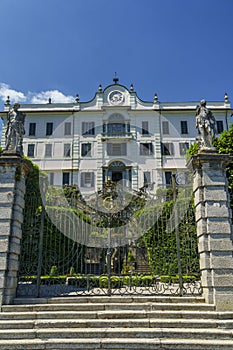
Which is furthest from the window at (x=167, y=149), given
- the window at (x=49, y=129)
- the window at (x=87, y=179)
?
the window at (x=49, y=129)

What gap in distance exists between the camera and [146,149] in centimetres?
2856

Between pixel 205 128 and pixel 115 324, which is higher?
pixel 205 128

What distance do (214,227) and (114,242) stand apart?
669 cm

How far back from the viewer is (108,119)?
93.7 ft

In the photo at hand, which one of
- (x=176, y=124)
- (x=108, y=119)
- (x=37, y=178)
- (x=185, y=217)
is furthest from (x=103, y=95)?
(x=185, y=217)

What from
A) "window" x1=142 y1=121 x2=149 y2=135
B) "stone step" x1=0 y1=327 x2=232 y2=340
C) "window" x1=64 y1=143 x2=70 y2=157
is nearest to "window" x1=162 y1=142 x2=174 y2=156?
"window" x1=142 y1=121 x2=149 y2=135

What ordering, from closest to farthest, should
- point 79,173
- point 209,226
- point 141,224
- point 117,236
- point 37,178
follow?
point 209,226, point 117,236, point 141,224, point 37,178, point 79,173

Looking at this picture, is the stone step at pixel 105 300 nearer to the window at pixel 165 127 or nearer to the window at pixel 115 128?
the window at pixel 115 128

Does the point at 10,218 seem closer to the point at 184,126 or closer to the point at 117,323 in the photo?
the point at 117,323

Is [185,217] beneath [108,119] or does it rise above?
beneath

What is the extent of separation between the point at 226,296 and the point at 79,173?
2194cm

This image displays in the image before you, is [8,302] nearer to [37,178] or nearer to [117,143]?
[37,178]

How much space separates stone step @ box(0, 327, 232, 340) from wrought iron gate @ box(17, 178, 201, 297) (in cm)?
180

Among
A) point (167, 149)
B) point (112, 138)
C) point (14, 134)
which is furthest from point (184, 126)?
point (14, 134)
